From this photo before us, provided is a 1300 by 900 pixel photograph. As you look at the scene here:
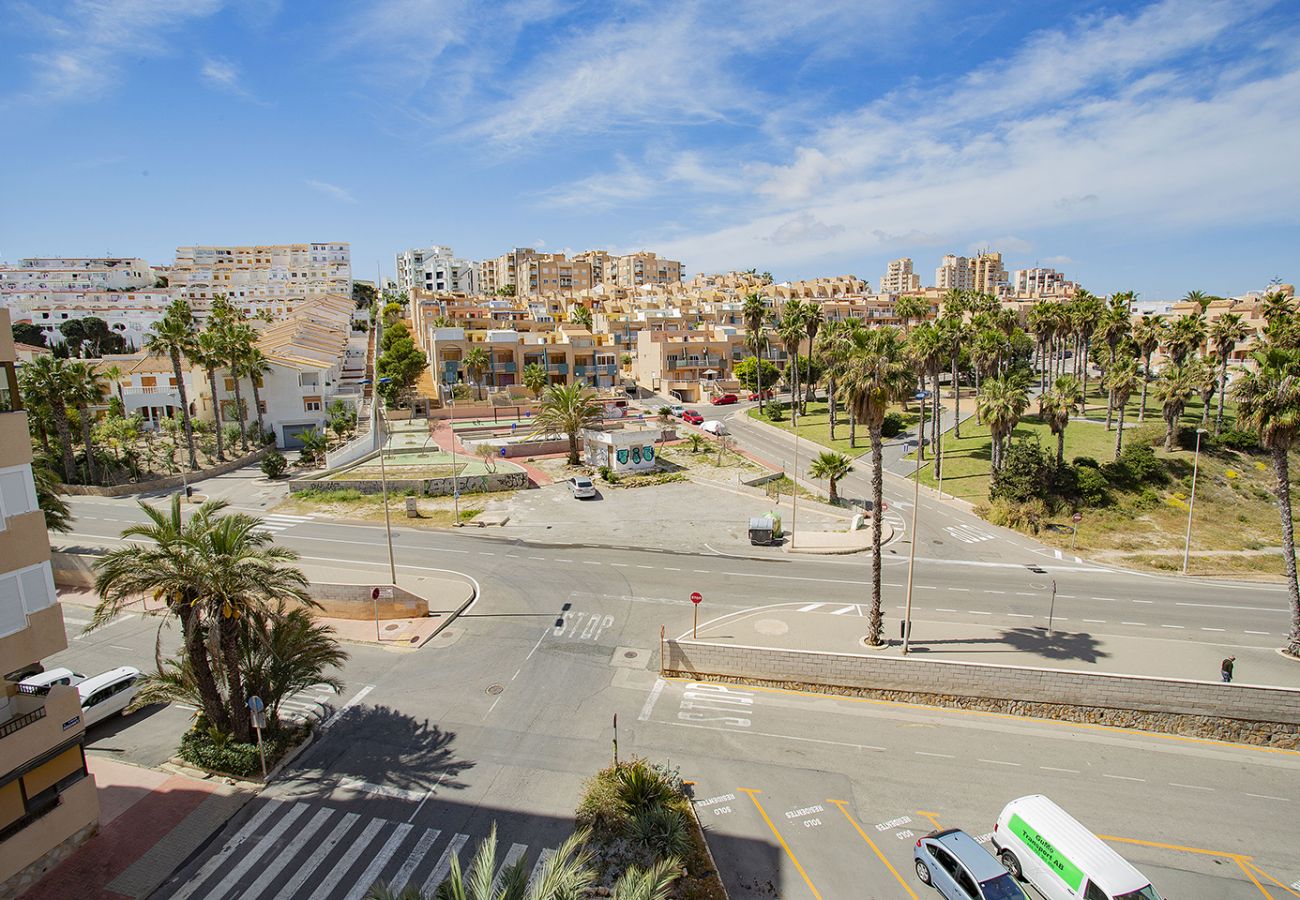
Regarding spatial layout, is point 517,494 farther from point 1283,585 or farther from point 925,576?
point 1283,585

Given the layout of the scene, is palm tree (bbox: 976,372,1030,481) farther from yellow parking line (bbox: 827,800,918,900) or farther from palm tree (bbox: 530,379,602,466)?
yellow parking line (bbox: 827,800,918,900)

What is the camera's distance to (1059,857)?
52.9 ft

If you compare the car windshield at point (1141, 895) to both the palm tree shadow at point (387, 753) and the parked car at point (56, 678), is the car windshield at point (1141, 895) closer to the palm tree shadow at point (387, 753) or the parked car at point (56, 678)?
the palm tree shadow at point (387, 753)

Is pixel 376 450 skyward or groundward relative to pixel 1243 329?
groundward

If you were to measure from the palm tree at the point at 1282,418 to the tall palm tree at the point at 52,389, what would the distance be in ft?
237

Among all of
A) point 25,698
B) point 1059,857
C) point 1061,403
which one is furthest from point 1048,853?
point 1061,403

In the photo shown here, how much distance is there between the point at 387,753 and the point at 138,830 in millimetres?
5971

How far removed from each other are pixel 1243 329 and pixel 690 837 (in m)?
70.4

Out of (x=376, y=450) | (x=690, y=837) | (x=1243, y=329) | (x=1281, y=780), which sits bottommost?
(x=1281, y=780)

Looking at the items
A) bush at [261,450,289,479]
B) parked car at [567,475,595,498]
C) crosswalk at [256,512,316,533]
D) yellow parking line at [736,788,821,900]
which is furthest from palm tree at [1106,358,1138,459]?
bush at [261,450,289,479]

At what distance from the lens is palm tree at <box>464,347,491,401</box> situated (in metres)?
87.9

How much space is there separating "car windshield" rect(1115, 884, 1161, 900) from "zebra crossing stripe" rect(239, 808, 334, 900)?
61.7 feet

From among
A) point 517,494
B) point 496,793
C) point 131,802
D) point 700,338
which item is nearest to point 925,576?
point 496,793

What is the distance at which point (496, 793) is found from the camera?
18.8m
